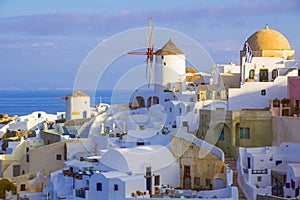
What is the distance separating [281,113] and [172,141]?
3.66m

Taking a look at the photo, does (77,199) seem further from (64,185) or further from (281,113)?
(281,113)

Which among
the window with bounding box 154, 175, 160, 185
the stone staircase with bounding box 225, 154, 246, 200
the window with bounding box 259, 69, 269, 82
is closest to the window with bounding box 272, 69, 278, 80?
the window with bounding box 259, 69, 269, 82

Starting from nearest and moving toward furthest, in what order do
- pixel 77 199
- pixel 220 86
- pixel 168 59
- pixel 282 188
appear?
1. pixel 282 188
2. pixel 77 199
3. pixel 220 86
4. pixel 168 59

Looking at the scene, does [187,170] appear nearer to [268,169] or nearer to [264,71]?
[268,169]

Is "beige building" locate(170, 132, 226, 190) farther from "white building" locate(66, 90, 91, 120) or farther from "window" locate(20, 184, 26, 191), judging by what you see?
"white building" locate(66, 90, 91, 120)

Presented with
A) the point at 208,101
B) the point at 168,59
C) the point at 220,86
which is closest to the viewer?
the point at 208,101

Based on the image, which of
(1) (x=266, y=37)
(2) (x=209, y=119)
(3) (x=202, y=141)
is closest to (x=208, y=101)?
(2) (x=209, y=119)

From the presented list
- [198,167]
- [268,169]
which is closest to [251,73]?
[198,167]

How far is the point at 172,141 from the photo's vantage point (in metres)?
21.7

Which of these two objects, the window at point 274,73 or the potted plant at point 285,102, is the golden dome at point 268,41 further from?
the potted plant at point 285,102

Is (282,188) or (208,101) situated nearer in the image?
(282,188)

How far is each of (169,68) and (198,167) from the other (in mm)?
9329

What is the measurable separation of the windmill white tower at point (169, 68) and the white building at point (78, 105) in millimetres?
3642

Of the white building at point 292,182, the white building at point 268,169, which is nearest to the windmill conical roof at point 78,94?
the white building at point 268,169
